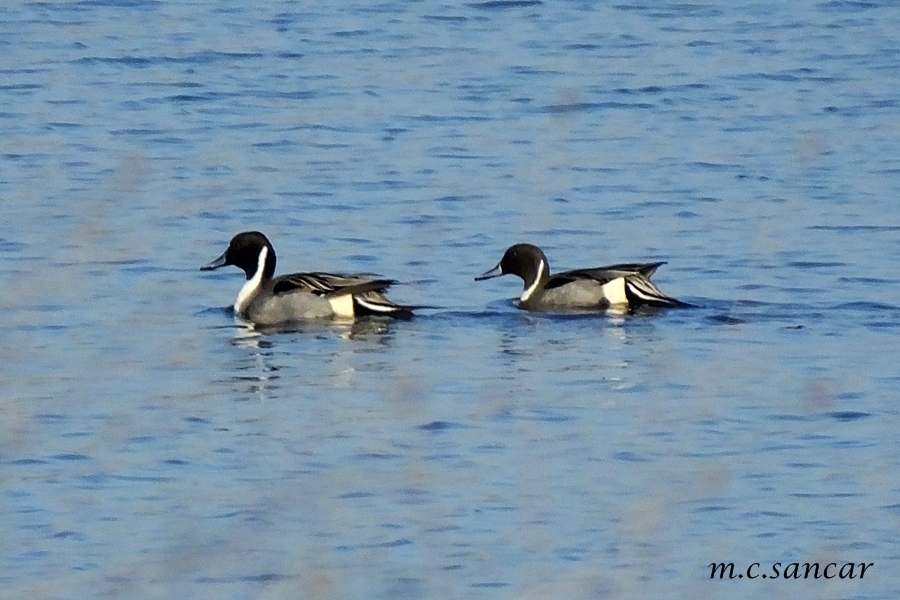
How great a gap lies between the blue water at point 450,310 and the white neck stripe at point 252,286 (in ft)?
0.54

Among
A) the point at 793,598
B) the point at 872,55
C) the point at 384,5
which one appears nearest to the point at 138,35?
the point at 384,5

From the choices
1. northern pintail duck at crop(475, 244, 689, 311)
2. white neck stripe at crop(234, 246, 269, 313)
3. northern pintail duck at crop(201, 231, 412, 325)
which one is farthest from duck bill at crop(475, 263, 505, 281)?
white neck stripe at crop(234, 246, 269, 313)

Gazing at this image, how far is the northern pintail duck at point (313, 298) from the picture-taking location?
1334cm

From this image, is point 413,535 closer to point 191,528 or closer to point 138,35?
point 191,528

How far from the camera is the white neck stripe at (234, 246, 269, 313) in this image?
13.8m

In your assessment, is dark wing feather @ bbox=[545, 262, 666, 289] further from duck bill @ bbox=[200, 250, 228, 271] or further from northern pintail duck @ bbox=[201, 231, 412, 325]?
duck bill @ bbox=[200, 250, 228, 271]

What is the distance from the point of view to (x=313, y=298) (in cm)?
1374

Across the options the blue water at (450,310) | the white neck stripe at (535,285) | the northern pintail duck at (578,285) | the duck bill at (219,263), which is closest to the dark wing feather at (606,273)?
→ the northern pintail duck at (578,285)

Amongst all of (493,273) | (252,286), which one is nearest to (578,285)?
(493,273)

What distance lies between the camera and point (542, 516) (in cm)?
866

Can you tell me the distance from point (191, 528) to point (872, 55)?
1532 cm

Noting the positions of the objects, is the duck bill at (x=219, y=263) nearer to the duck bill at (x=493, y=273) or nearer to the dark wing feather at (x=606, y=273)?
the duck bill at (x=493, y=273)

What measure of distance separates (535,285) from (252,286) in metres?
1.74

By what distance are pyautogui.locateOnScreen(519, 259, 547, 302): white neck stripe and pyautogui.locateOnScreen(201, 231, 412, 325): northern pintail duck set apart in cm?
97
